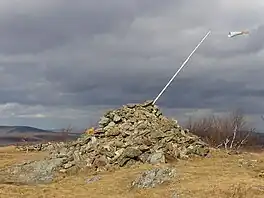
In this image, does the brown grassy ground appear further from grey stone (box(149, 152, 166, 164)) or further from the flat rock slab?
grey stone (box(149, 152, 166, 164))

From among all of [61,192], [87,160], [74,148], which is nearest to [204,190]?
[61,192]

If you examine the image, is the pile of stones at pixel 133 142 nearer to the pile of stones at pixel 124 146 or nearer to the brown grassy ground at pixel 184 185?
the pile of stones at pixel 124 146

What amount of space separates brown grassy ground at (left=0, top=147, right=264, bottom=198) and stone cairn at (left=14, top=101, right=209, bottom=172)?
A: 137 centimetres

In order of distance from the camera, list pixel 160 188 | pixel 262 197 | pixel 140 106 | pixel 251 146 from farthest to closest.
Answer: pixel 251 146, pixel 140 106, pixel 160 188, pixel 262 197

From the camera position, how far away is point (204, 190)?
24562mm

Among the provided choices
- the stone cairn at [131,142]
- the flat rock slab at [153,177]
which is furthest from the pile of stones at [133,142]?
the flat rock slab at [153,177]

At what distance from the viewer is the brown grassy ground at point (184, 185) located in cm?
2445

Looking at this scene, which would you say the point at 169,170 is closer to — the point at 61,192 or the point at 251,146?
the point at 61,192

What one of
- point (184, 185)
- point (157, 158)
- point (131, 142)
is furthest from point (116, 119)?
point (184, 185)

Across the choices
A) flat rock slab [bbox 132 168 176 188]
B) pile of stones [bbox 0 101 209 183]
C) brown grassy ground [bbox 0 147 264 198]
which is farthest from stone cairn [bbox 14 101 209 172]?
flat rock slab [bbox 132 168 176 188]

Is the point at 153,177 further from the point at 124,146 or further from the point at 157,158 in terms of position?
the point at 124,146

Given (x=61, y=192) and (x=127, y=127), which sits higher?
(x=127, y=127)

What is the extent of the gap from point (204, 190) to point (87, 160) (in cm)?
1009

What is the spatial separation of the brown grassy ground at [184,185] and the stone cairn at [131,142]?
1.37 m
